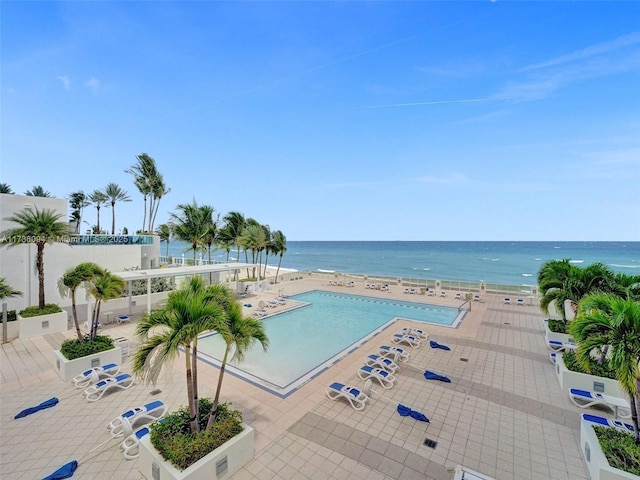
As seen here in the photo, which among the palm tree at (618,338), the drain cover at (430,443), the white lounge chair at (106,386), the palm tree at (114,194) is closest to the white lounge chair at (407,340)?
the drain cover at (430,443)

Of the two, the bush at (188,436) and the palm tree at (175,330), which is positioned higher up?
the palm tree at (175,330)

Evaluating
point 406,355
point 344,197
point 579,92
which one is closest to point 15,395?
point 406,355

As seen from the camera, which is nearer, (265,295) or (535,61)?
(535,61)

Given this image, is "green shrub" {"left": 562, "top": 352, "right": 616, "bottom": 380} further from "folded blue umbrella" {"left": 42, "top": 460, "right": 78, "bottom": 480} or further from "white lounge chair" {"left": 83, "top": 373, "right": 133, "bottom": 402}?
"white lounge chair" {"left": 83, "top": 373, "right": 133, "bottom": 402}

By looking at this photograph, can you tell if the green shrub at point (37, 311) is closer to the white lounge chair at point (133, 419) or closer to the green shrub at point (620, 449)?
the white lounge chair at point (133, 419)

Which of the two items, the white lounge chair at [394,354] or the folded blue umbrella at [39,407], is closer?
the folded blue umbrella at [39,407]

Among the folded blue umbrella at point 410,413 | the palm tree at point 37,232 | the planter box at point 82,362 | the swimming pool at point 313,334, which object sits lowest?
the swimming pool at point 313,334

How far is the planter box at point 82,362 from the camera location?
7.99 meters

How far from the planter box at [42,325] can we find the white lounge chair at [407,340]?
45.4 feet

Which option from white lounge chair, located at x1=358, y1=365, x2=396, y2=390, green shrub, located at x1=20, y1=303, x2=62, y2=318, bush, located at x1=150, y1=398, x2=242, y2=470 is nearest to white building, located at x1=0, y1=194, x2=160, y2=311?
green shrub, located at x1=20, y1=303, x2=62, y2=318

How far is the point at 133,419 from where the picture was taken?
18.8 feet

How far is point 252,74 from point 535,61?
14667mm

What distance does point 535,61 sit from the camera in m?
13.6

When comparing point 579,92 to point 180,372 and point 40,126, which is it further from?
point 40,126
